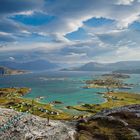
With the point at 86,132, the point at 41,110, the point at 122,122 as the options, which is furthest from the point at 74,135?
the point at 41,110

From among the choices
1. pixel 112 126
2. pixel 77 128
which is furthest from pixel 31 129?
pixel 112 126

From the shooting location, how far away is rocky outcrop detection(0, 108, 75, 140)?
4525 cm

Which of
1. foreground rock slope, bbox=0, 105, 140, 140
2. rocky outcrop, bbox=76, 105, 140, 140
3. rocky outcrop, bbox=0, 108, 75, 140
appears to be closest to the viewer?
rocky outcrop, bbox=0, 108, 75, 140

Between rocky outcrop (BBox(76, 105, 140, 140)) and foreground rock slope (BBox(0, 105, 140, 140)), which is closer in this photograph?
foreground rock slope (BBox(0, 105, 140, 140))

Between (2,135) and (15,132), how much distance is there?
212cm

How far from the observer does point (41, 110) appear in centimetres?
17425

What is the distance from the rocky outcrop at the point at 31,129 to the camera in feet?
148

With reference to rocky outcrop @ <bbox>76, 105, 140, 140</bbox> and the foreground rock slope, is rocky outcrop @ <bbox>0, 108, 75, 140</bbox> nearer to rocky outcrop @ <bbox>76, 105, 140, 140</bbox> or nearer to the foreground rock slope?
the foreground rock slope

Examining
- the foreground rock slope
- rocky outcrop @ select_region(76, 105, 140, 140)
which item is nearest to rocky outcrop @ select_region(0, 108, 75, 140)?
the foreground rock slope

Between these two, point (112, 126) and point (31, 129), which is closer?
point (31, 129)

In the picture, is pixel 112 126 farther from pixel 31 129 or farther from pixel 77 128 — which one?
pixel 31 129

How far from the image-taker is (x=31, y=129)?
47.3 metres

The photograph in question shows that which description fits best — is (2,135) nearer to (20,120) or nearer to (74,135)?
(20,120)

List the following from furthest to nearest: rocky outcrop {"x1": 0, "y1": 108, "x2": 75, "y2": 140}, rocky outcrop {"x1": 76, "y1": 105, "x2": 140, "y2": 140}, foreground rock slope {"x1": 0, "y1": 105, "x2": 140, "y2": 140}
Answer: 1. rocky outcrop {"x1": 76, "y1": 105, "x2": 140, "y2": 140}
2. foreground rock slope {"x1": 0, "y1": 105, "x2": 140, "y2": 140}
3. rocky outcrop {"x1": 0, "y1": 108, "x2": 75, "y2": 140}
